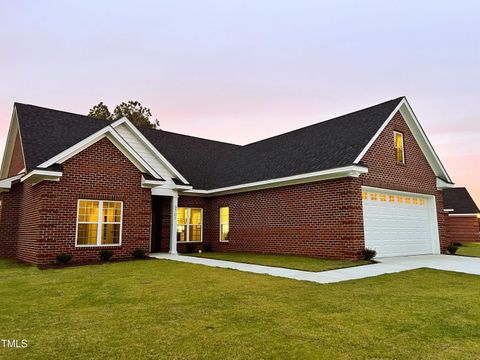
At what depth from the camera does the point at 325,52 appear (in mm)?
18672

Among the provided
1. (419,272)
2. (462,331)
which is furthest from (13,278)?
(419,272)

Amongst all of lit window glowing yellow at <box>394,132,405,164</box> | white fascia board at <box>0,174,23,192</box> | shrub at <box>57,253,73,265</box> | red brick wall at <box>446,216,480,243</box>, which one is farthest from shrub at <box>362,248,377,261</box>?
red brick wall at <box>446,216,480,243</box>

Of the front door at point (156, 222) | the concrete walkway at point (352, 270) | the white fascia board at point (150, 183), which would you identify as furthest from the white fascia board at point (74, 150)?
the concrete walkway at point (352, 270)

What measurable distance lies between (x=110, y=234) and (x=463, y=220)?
1274 inches

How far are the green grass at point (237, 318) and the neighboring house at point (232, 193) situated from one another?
13.3 ft

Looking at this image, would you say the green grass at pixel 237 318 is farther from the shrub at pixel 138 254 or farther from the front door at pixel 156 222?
the front door at pixel 156 222

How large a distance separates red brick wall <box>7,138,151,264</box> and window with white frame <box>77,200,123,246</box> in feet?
0.69

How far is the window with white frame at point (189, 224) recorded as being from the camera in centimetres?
1797

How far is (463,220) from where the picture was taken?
107 feet

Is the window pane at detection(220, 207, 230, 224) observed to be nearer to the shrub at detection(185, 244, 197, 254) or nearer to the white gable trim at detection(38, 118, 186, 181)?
the shrub at detection(185, 244, 197, 254)

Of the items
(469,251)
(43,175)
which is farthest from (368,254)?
(43,175)

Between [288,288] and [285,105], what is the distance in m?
17.2

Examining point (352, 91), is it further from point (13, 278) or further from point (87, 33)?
point (13, 278)

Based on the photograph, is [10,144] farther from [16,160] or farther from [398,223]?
[398,223]
